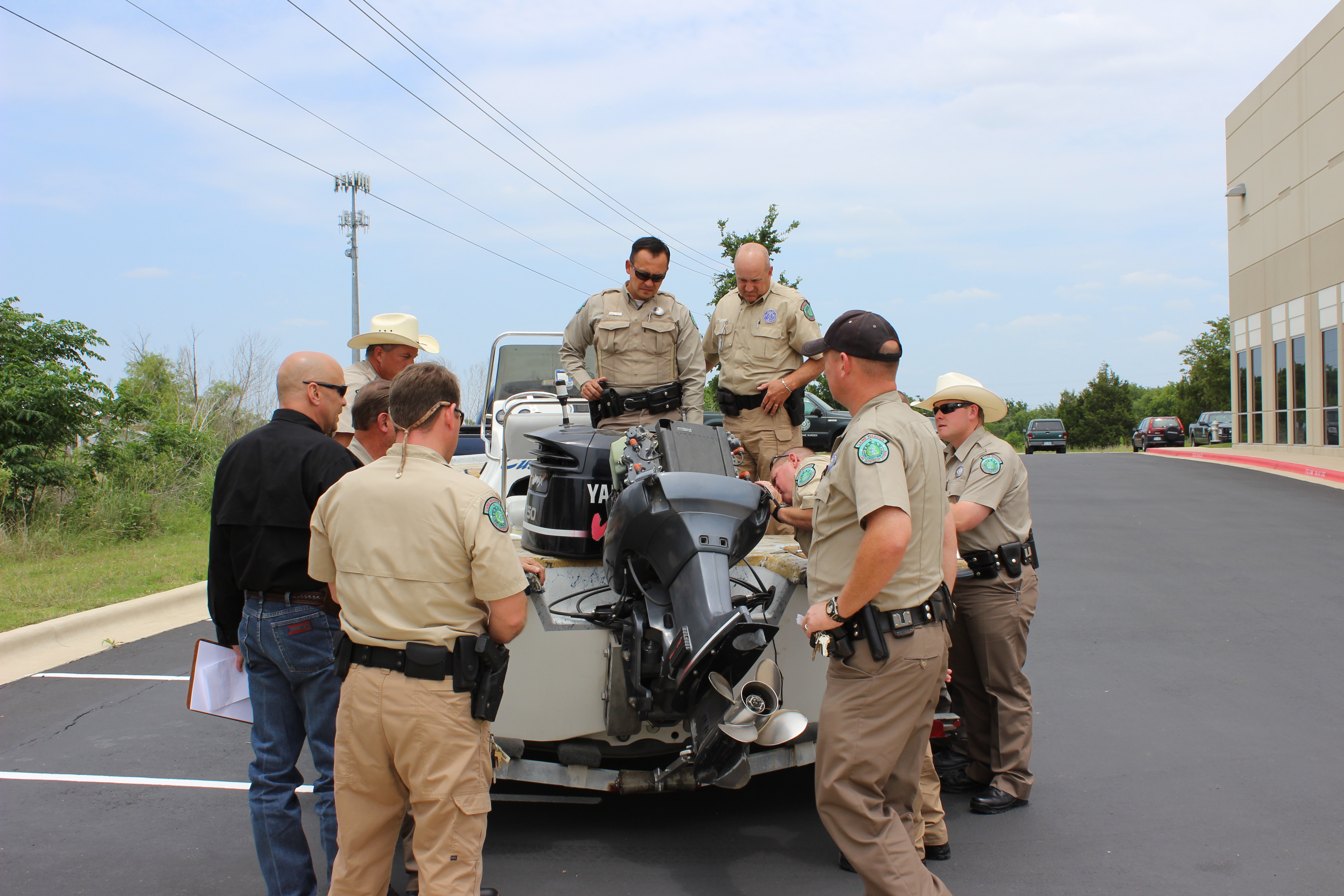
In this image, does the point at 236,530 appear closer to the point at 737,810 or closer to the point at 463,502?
the point at 463,502

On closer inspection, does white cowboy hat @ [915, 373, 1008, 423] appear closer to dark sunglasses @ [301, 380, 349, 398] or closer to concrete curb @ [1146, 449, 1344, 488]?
dark sunglasses @ [301, 380, 349, 398]

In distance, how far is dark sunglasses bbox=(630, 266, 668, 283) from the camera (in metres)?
5.27

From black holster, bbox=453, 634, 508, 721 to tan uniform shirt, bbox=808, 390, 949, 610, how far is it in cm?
103

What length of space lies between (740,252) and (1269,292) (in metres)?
28.1

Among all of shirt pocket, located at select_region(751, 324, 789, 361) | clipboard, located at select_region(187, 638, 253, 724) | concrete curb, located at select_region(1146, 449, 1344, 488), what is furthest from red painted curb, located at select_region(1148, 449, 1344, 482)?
clipboard, located at select_region(187, 638, 253, 724)

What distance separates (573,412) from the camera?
7664 millimetres

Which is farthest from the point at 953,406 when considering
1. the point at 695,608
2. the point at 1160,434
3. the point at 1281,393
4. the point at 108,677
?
the point at 1160,434

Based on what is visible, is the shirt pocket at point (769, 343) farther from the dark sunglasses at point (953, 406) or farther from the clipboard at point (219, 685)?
the clipboard at point (219, 685)

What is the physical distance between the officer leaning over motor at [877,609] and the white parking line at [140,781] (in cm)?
290

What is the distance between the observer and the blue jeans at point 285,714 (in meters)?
3.16

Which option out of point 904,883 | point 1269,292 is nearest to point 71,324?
point 904,883

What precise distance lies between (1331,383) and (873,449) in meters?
26.2

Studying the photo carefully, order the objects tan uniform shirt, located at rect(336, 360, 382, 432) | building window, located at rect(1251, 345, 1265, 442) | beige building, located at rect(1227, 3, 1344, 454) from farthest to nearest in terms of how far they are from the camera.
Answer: building window, located at rect(1251, 345, 1265, 442)
beige building, located at rect(1227, 3, 1344, 454)
tan uniform shirt, located at rect(336, 360, 382, 432)

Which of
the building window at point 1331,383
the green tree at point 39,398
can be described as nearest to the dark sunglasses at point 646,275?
the green tree at point 39,398
